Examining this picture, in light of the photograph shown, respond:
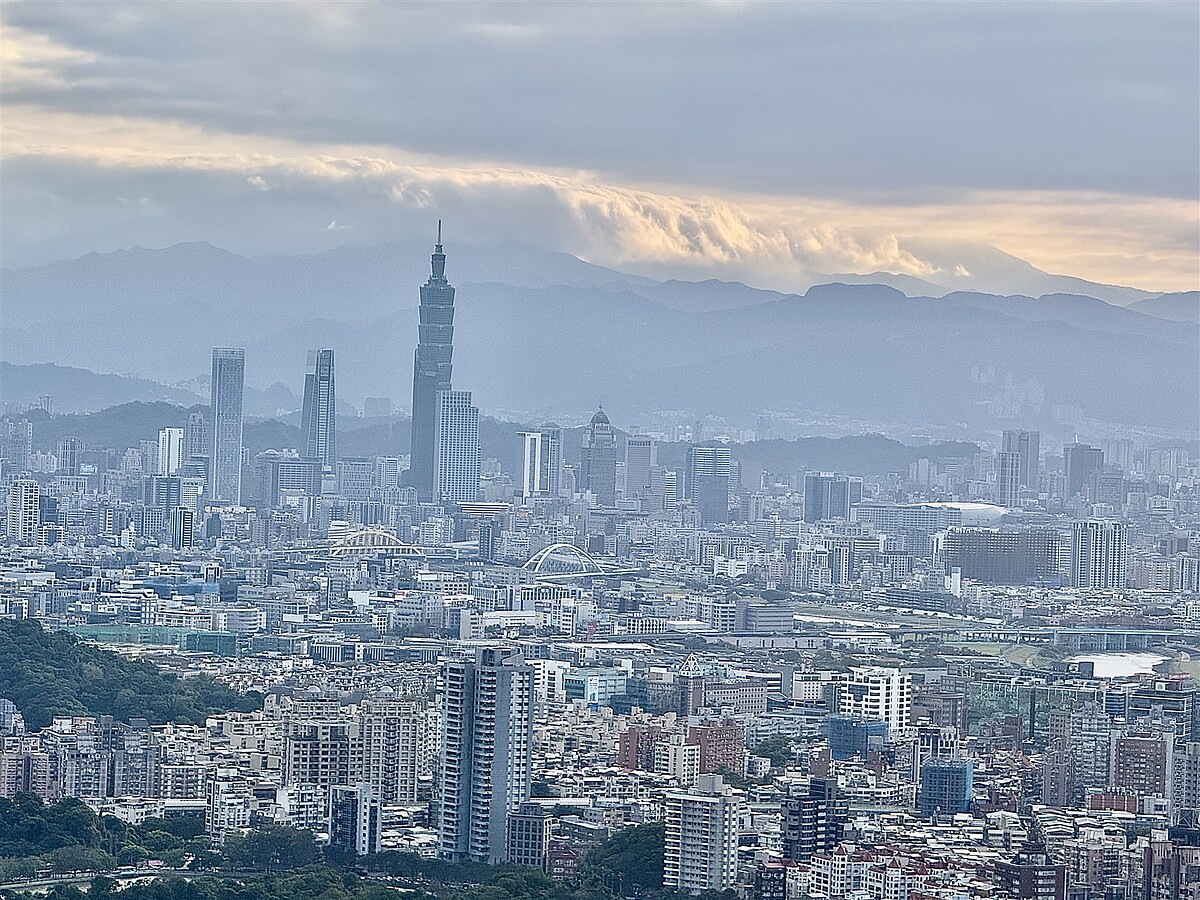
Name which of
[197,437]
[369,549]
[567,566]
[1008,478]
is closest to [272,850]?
[567,566]

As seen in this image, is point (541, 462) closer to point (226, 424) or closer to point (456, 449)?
point (456, 449)

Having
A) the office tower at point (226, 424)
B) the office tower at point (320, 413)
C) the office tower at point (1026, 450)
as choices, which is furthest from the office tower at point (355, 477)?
the office tower at point (1026, 450)

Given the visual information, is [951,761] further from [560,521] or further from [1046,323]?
[1046,323]

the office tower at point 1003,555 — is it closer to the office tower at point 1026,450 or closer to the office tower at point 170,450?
the office tower at point 1026,450

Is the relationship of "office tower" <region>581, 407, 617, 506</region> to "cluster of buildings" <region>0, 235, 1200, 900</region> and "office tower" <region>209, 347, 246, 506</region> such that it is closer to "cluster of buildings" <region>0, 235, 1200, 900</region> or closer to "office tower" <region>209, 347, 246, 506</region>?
"cluster of buildings" <region>0, 235, 1200, 900</region>

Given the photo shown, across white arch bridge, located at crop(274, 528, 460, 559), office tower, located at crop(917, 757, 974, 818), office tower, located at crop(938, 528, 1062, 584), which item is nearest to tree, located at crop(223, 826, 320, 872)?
office tower, located at crop(917, 757, 974, 818)

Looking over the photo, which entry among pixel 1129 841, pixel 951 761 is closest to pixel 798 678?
pixel 951 761
